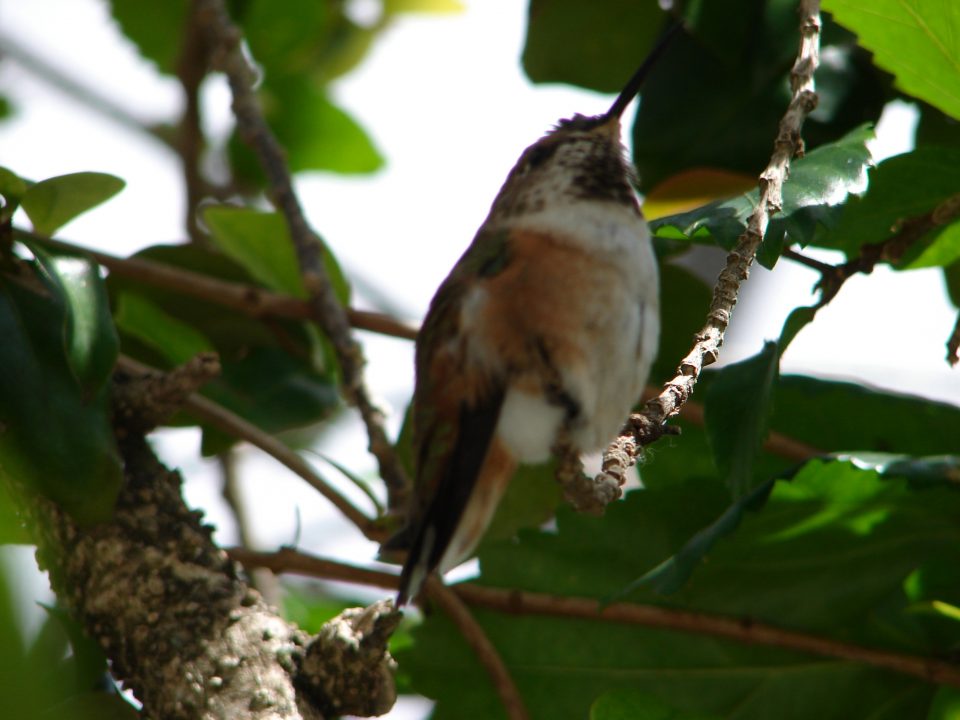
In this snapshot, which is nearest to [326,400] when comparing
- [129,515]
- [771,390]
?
[129,515]

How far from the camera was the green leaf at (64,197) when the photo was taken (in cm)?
159

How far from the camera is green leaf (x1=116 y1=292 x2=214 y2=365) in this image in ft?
7.26

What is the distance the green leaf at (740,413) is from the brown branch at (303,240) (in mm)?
567

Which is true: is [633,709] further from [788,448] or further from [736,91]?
[736,91]

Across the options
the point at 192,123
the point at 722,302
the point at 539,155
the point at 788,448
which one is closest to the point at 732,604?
the point at 788,448

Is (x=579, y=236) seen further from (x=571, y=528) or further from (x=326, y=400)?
(x=326, y=400)

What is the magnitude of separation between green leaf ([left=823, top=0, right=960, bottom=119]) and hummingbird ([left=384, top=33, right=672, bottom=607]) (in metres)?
0.43

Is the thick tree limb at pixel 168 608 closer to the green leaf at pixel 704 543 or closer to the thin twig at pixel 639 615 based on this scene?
the thin twig at pixel 639 615

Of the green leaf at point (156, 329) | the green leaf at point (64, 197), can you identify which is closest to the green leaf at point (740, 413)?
the green leaf at point (64, 197)

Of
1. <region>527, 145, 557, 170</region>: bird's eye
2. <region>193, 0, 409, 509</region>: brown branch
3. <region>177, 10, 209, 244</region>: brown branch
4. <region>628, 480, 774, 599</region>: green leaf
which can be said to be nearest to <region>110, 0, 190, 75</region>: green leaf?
<region>177, 10, 209, 244</region>: brown branch

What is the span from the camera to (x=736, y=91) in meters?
2.18

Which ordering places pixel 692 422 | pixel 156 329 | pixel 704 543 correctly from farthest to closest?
pixel 156 329 → pixel 692 422 → pixel 704 543

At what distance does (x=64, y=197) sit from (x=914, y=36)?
127cm

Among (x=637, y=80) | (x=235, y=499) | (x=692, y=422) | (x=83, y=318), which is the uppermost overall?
(x=637, y=80)
